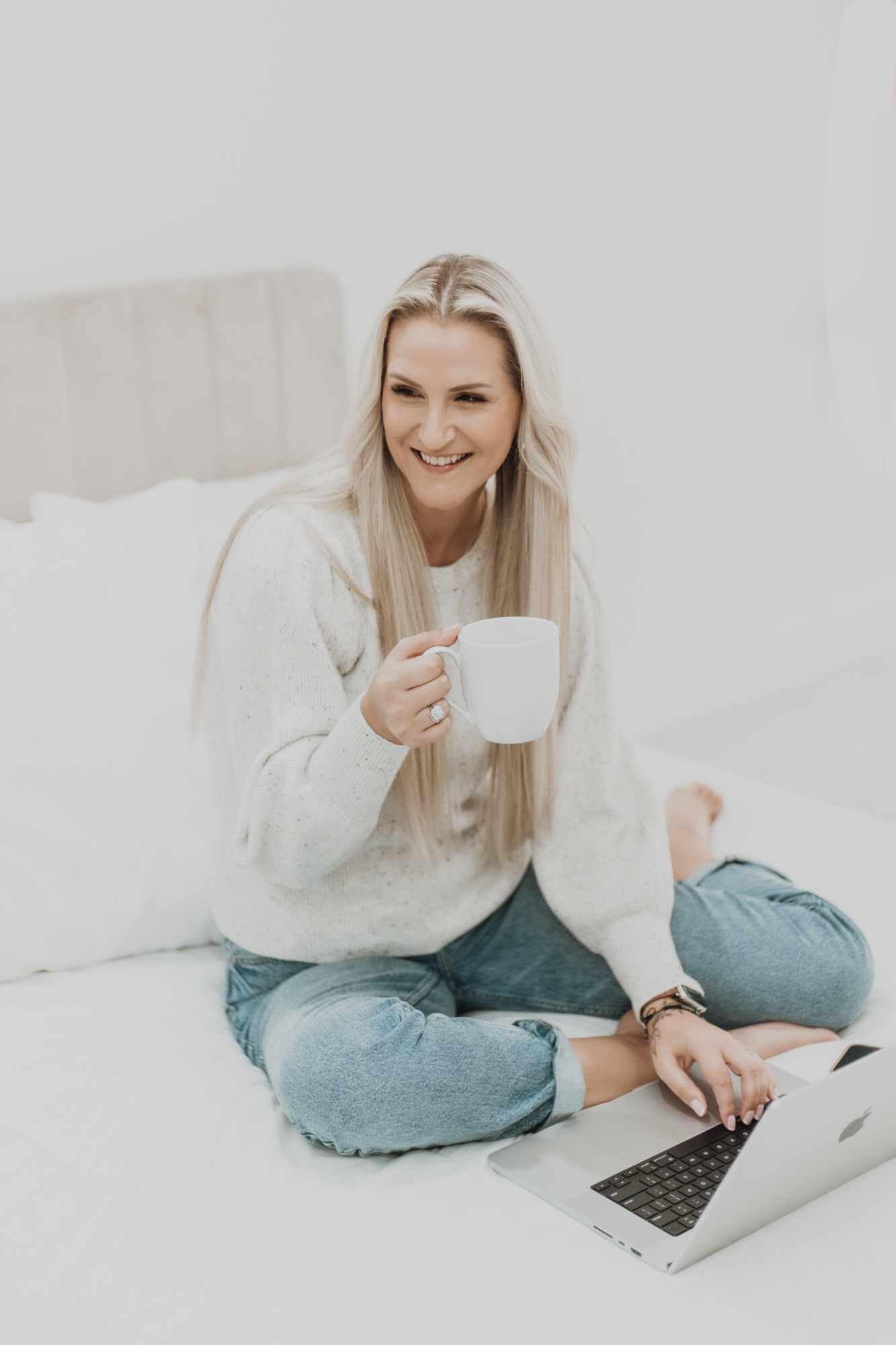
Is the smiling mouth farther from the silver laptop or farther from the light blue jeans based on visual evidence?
the silver laptop

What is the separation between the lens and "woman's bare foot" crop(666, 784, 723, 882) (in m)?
1.50

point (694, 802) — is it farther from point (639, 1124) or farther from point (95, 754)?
point (95, 754)

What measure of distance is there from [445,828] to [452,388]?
1.30 ft

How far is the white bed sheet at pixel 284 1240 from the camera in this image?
33.0 inches

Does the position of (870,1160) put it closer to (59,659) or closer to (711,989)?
(711,989)

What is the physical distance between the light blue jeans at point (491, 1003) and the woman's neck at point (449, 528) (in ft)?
1.08

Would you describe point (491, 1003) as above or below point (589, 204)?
below

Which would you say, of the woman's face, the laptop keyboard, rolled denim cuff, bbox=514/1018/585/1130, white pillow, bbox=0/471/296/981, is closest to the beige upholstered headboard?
white pillow, bbox=0/471/296/981

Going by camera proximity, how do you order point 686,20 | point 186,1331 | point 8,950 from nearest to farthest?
point 186,1331 → point 8,950 → point 686,20

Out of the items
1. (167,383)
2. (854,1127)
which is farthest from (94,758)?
(854,1127)

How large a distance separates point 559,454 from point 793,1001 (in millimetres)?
551

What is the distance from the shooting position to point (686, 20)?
1.70 meters

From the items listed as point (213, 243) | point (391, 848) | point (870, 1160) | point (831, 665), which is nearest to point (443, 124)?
point (213, 243)

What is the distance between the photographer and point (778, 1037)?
1.22 metres
